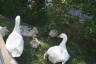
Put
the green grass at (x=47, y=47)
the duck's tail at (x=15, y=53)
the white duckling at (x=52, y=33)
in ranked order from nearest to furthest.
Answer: the duck's tail at (x=15, y=53), the green grass at (x=47, y=47), the white duckling at (x=52, y=33)

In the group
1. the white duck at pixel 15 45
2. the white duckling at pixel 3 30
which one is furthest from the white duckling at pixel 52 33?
the white duck at pixel 15 45

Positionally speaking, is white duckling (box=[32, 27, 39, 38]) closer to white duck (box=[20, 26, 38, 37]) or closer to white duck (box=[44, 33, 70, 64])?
white duck (box=[20, 26, 38, 37])

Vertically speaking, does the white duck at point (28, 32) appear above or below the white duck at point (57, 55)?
above

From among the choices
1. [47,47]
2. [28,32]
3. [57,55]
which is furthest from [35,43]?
[57,55]

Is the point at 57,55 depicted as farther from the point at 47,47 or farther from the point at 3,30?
the point at 3,30

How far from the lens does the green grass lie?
644 cm

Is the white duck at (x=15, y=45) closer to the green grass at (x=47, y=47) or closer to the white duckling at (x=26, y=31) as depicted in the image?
the green grass at (x=47, y=47)

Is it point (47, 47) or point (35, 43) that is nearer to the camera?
point (35, 43)

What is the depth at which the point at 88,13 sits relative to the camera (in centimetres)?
712

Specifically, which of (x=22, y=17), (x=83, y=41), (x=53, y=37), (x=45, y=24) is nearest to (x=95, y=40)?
(x=83, y=41)

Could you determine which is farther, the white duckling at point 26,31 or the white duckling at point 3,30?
the white duckling at point 26,31

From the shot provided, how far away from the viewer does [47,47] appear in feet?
23.0

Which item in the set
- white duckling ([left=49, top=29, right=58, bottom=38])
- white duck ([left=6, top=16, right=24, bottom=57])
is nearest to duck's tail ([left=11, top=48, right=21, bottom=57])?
white duck ([left=6, top=16, right=24, bottom=57])

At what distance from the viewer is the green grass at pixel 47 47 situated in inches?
254
